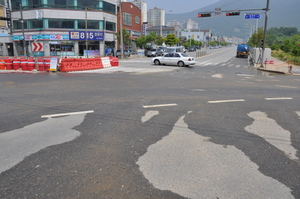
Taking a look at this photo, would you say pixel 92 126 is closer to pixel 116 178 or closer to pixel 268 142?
pixel 116 178

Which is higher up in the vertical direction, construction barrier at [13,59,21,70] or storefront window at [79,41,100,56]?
storefront window at [79,41,100,56]

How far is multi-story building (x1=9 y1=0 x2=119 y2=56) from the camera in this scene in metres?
47.5

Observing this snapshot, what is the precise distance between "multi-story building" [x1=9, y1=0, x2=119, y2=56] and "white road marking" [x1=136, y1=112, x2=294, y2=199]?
4442cm

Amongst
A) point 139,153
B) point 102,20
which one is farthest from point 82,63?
point 102,20

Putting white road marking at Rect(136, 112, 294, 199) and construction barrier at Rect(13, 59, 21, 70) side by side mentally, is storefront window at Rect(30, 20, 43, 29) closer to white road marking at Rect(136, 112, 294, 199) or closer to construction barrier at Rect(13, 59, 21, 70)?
construction barrier at Rect(13, 59, 21, 70)

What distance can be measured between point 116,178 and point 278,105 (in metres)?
6.95

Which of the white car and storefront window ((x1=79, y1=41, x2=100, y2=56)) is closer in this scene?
the white car

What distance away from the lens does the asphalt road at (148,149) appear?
11.7ft

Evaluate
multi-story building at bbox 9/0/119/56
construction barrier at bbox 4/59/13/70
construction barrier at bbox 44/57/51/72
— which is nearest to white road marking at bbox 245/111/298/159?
construction barrier at bbox 44/57/51/72

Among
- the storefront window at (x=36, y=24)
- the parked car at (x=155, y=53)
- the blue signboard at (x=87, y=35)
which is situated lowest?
the parked car at (x=155, y=53)

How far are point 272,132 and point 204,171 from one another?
2705 mm

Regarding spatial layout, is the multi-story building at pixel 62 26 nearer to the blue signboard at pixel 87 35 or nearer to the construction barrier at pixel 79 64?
the blue signboard at pixel 87 35

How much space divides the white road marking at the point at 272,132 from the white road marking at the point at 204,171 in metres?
0.95

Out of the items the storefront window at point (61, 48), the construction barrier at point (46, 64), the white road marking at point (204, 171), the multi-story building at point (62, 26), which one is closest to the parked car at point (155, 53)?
the multi-story building at point (62, 26)
